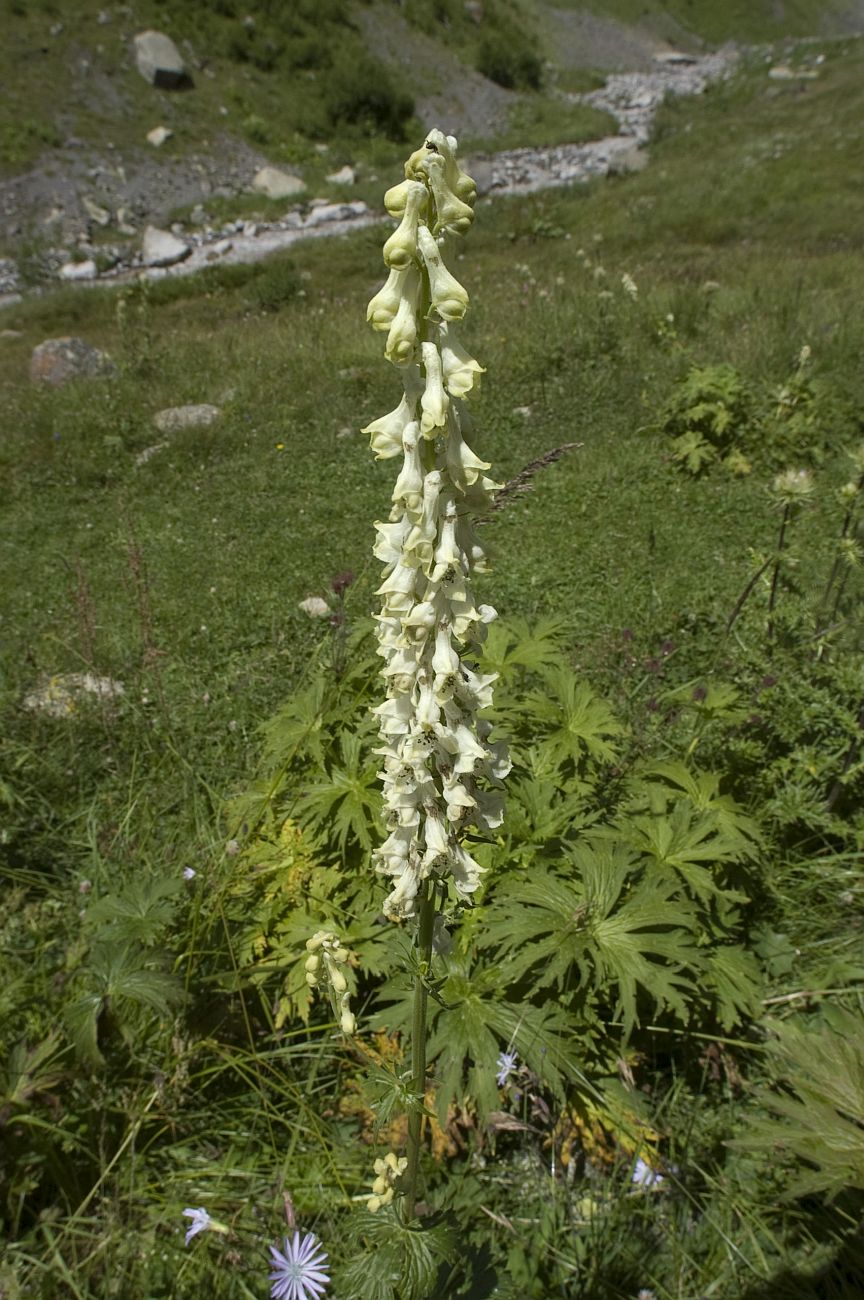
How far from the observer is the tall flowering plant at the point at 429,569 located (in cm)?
153

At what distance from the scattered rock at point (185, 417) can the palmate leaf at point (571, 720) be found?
7749 millimetres

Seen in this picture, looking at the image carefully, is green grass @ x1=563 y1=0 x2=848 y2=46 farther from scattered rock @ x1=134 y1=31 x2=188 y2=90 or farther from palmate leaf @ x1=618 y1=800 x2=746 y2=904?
palmate leaf @ x1=618 y1=800 x2=746 y2=904

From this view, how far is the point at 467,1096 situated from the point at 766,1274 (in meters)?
1.12

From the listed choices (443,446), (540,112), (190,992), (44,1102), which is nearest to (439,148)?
(443,446)

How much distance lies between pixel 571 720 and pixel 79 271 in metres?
25.9

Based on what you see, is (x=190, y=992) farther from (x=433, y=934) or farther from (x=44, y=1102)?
(x=433, y=934)

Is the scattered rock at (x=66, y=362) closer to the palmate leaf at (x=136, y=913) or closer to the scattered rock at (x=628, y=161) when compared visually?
the palmate leaf at (x=136, y=913)

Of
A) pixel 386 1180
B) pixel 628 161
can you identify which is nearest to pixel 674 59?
pixel 628 161

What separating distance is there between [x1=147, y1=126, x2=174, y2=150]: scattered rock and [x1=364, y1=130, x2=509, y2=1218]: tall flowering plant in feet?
117

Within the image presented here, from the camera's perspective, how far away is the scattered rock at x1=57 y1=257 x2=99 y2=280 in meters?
23.3

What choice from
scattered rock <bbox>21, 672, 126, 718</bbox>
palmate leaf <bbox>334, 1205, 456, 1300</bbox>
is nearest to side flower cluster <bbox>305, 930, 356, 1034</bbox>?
palmate leaf <bbox>334, 1205, 456, 1300</bbox>

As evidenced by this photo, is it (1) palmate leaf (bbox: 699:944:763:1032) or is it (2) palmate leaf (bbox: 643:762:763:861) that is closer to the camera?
(1) palmate leaf (bbox: 699:944:763:1032)

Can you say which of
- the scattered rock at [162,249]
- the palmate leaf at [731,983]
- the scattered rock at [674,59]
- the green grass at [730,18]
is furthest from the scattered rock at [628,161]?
the green grass at [730,18]

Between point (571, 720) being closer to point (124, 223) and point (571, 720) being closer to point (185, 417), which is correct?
point (185, 417)
